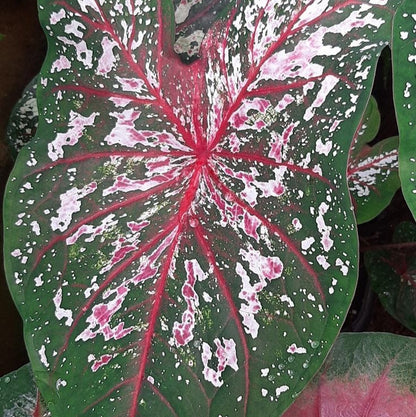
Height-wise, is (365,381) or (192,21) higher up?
(192,21)

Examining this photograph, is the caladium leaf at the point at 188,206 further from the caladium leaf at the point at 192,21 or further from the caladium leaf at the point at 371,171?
the caladium leaf at the point at 371,171

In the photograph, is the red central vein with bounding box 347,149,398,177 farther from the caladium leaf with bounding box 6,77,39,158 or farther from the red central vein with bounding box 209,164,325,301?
the caladium leaf with bounding box 6,77,39,158

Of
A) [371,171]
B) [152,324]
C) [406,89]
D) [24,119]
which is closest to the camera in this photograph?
[406,89]

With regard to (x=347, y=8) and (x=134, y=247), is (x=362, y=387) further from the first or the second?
(x=347, y=8)

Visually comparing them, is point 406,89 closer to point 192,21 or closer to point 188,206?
point 188,206

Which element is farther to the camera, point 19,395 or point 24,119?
point 24,119

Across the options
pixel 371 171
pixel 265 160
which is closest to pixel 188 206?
pixel 265 160

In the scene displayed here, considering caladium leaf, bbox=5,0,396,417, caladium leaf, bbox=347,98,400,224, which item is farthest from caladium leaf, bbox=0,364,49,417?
caladium leaf, bbox=347,98,400,224
